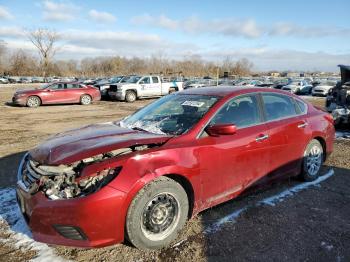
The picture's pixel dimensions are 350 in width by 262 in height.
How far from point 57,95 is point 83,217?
17658 mm

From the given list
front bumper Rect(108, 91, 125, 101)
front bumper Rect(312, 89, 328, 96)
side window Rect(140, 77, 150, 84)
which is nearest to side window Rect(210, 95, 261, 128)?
front bumper Rect(108, 91, 125, 101)

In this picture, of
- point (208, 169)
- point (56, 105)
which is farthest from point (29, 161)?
point (56, 105)

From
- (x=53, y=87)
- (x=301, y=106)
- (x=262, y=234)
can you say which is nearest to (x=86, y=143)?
(x=262, y=234)

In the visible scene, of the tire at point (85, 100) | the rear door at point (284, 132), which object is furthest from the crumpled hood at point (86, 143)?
the tire at point (85, 100)

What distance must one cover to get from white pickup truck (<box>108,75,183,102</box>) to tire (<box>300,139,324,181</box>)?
1771cm

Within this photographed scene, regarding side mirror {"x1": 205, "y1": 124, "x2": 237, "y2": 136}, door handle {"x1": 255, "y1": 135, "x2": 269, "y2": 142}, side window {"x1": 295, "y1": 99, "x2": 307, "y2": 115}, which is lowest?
door handle {"x1": 255, "y1": 135, "x2": 269, "y2": 142}

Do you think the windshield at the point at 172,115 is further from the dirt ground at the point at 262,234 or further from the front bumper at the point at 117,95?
the front bumper at the point at 117,95

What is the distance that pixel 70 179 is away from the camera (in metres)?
3.20

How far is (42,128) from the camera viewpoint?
11234mm

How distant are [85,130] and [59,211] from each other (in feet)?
4.70

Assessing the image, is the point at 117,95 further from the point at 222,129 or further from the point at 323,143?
the point at 222,129

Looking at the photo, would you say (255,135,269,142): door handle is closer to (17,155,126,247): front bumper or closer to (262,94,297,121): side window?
(262,94,297,121): side window

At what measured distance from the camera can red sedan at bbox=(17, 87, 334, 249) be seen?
3.13 metres

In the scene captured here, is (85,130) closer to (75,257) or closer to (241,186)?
(75,257)
